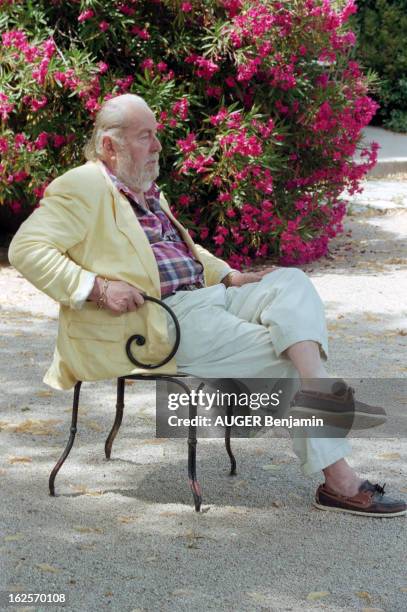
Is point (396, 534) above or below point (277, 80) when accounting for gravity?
below

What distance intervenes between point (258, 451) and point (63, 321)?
3.68 ft

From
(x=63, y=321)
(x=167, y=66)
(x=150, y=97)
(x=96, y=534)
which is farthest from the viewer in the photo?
(x=167, y=66)

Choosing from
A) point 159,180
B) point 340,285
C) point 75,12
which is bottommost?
point 340,285

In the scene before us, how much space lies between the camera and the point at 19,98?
8008mm

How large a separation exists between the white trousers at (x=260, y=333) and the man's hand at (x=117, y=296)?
20 centimetres

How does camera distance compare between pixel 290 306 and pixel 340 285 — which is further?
pixel 340 285

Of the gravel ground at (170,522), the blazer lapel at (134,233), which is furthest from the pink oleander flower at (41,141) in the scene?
the blazer lapel at (134,233)

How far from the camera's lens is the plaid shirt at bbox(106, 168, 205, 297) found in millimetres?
3914

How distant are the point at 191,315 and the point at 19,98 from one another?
4688 millimetres

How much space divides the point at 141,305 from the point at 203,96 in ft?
15.6

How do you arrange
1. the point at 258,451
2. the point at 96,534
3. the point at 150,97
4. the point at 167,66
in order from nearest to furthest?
1. the point at 96,534
2. the point at 258,451
3. the point at 150,97
4. the point at 167,66

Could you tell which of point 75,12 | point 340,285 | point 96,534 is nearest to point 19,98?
point 75,12

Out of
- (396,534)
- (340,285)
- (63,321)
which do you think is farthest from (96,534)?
(340,285)

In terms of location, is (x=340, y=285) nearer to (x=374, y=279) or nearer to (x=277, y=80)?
(x=374, y=279)
